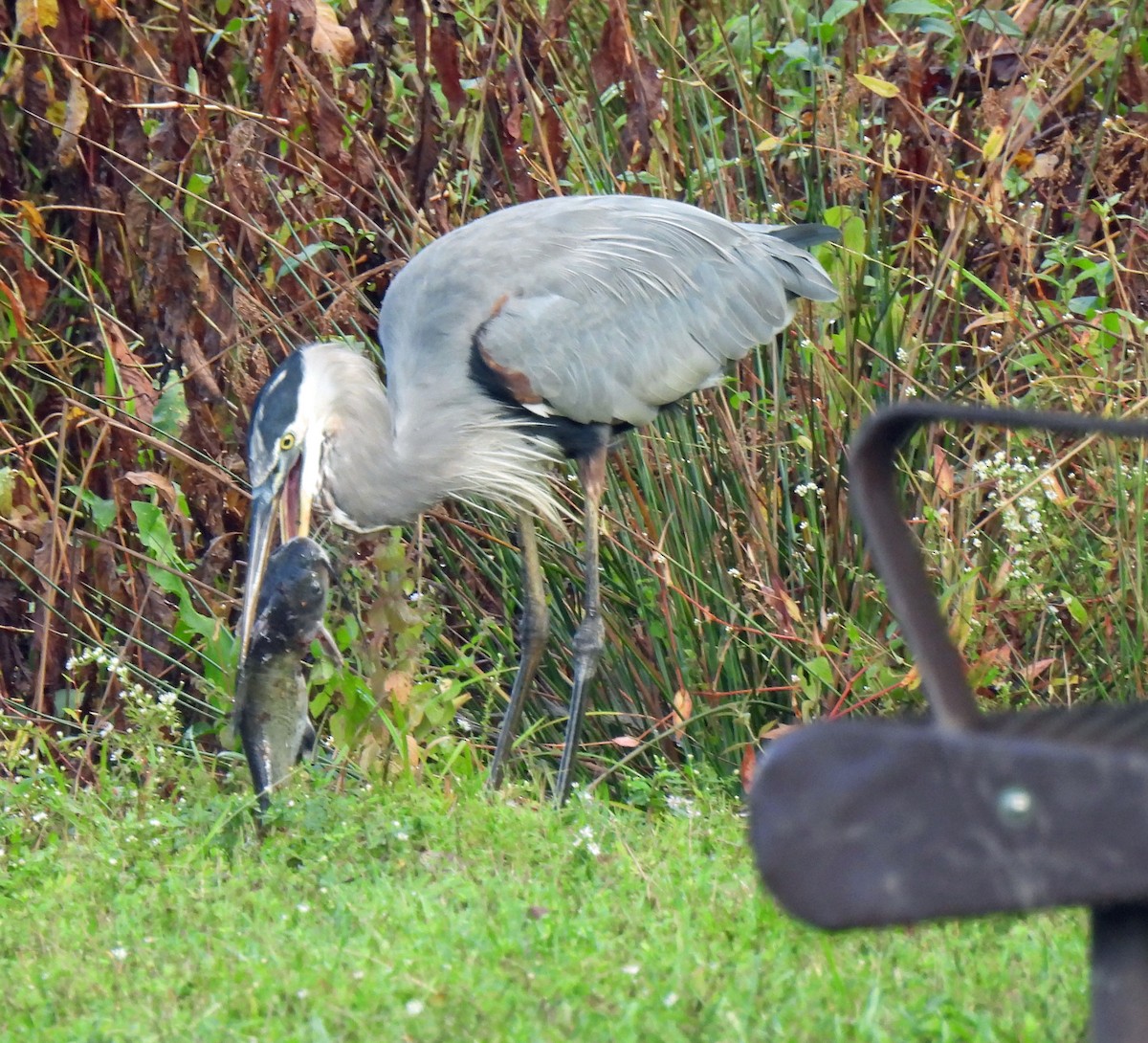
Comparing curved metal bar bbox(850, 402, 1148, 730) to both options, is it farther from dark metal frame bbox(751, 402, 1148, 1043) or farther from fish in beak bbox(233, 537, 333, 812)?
fish in beak bbox(233, 537, 333, 812)

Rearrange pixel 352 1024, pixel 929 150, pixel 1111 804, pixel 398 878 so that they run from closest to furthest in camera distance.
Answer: pixel 1111 804 < pixel 352 1024 < pixel 398 878 < pixel 929 150

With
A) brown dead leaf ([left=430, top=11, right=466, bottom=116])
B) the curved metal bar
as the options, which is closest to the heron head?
brown dead leaf ([left=430, top=11, right=466, bottom=116])

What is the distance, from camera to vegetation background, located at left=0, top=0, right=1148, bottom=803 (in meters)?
4.56

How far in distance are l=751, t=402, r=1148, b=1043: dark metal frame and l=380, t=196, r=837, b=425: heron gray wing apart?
Result: 127 inches

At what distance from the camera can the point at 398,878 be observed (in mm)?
3510

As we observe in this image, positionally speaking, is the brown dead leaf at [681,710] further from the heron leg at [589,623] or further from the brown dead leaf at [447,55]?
the brown dead leaf at [447,55]

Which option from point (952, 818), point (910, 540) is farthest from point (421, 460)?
point (952, 818)

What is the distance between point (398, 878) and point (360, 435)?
1.60 m

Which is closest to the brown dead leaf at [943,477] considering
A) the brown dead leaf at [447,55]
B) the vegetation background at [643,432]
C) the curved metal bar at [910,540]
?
the vegetation background at [643,432]

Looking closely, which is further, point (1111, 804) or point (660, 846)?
point (660, 846)

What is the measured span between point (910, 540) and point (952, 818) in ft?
0.97

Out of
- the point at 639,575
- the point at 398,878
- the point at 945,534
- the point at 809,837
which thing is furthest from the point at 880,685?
the point at 809,837

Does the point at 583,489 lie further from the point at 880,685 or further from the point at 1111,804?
the point at 1111,804

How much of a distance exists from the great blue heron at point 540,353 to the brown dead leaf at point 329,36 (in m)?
0.62
